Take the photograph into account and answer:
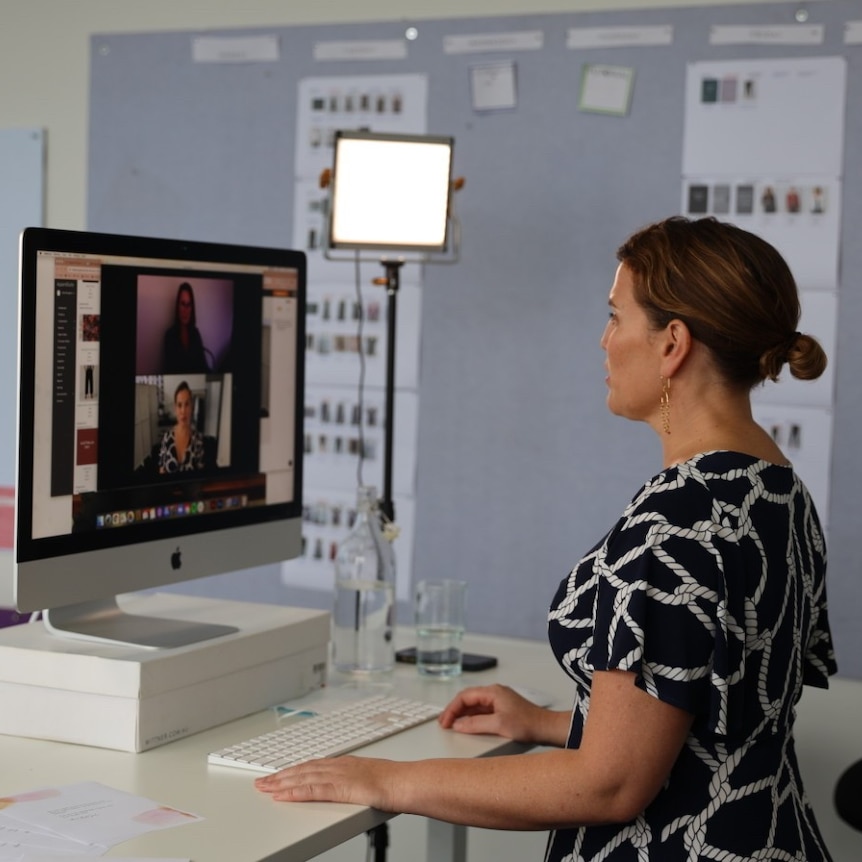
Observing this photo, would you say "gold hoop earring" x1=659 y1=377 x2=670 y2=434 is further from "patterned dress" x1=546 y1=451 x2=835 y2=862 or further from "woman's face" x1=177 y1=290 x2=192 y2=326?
"woman's face" x1=177 y1=290 x2=192 y2=326

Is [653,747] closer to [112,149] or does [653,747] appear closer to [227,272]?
[227,272]

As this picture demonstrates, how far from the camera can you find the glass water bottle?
6.65 feet

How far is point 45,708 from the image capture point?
5.20 feet

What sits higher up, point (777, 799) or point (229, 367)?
point (229, 367)

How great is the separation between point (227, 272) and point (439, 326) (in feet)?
3.39

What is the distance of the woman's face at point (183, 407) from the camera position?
174 centimetres

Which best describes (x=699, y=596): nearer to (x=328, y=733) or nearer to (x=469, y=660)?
(x=328, y=733)

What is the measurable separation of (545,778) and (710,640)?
0.72ft

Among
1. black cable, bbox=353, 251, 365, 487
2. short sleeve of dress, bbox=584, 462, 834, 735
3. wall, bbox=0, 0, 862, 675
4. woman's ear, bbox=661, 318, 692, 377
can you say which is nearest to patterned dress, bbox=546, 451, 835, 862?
short sleeve of dress, bbox=584, 462, 834, 735

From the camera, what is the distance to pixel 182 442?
175cm

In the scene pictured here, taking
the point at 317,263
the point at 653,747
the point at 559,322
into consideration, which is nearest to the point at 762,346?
the point at 653,747

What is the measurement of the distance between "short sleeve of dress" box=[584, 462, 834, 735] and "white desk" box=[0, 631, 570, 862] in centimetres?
34

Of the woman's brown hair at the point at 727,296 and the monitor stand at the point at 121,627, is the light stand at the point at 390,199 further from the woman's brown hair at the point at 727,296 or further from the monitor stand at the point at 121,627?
the woman's brown hair at the point at 727,296

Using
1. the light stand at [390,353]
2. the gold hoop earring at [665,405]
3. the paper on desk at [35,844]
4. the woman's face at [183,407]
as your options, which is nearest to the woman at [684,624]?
the gold hoop earring at [665,405]
